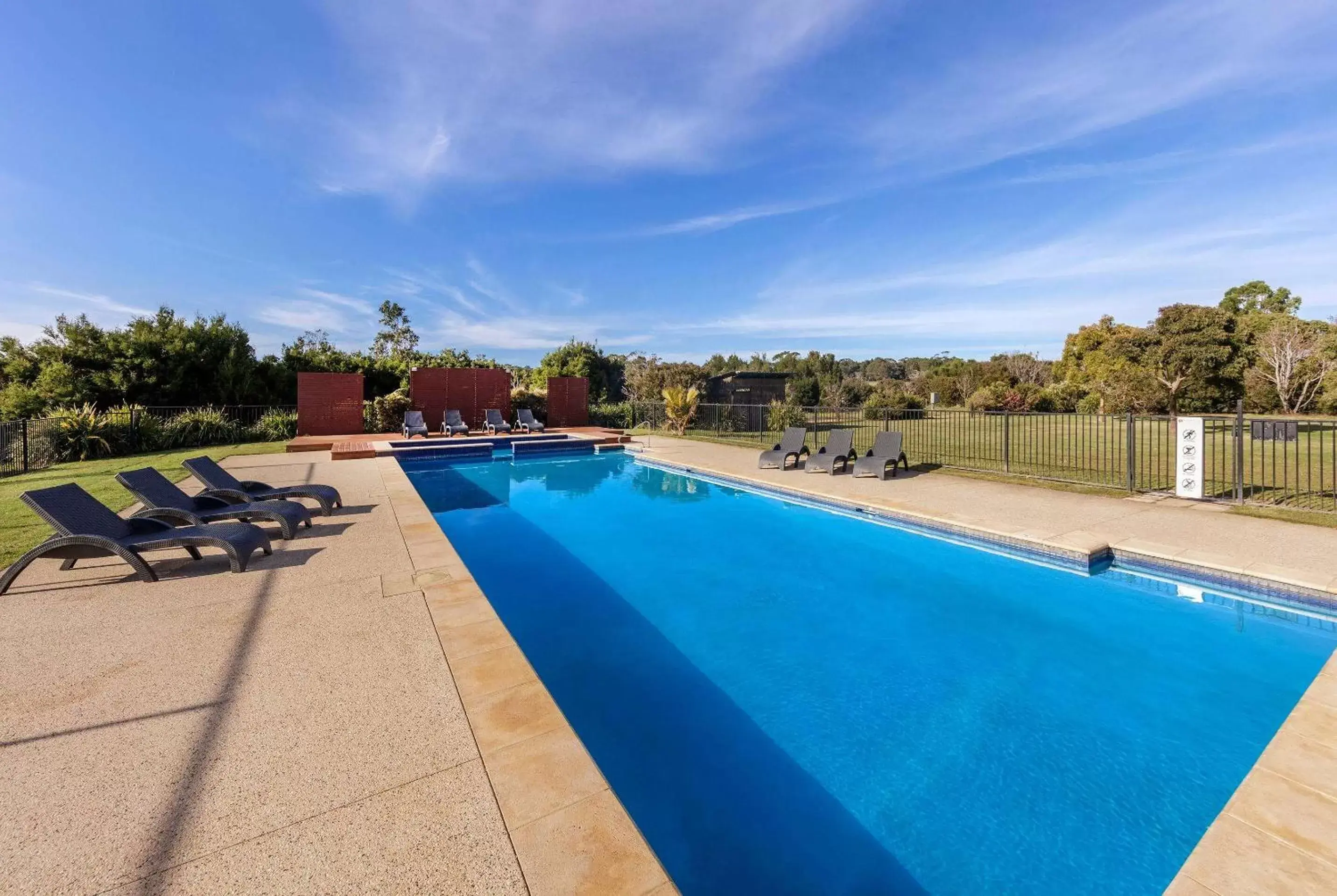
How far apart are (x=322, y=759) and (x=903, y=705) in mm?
3218

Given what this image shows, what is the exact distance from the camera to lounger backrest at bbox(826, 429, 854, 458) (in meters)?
10.1

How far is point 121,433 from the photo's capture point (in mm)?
12781

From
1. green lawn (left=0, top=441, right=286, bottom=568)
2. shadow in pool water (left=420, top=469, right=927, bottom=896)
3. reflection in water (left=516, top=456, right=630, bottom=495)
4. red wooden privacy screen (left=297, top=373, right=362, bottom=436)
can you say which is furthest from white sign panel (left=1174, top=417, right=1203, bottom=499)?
red wooden privacy screen (left=297, top=373, right=362, bottom=436)

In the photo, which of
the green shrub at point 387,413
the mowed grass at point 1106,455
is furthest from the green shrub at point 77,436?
the mowed grass at point 1106,455

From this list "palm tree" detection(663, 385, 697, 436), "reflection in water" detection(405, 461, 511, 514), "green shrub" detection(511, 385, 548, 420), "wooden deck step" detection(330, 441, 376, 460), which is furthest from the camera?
"green shrub" detection(511, 385, 548, 420)

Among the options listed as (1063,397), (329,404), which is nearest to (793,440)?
(329,404)

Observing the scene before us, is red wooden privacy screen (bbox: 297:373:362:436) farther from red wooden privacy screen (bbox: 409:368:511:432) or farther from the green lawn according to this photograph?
red wooden privacy screen (bbox: 409:368:511:432)

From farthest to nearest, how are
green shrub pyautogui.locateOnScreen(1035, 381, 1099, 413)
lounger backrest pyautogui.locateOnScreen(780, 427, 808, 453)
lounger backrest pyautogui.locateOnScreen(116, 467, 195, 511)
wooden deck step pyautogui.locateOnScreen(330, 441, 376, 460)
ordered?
green shrub pyautogui.locateOnScreen(1035, 381, 1099, 413)
wooden deck step pyautogui.locateOnScreen(330, 441, 376, 460)
lounger backrest pyautogui.locateOnScreen(780, 427, 808, 453)
lounger backrest pyautogui.locateOnScreen(116, 467, 195, 511)

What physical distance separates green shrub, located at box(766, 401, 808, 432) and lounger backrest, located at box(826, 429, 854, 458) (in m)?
6.63

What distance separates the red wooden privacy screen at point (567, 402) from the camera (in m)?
19.3

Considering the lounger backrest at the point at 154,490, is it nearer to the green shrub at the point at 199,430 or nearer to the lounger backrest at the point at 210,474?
the lounger backrest at the point at 210,474

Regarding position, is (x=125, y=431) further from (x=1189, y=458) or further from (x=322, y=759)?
(x=1189, y=458)

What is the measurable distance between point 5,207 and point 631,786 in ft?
64.6

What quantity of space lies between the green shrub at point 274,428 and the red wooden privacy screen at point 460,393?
337cm
